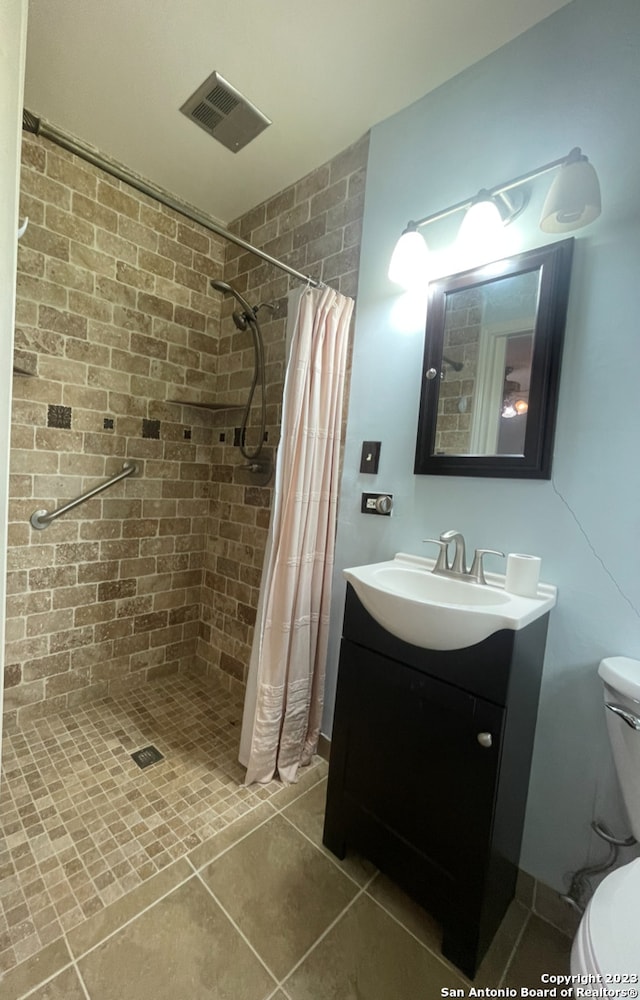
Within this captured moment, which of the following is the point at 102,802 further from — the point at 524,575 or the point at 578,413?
the point at 578,413

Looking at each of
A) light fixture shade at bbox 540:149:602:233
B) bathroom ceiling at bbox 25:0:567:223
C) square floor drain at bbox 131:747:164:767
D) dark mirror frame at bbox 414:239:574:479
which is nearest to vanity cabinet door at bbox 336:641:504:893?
dark mirror frame at bbox 414:239:574:479

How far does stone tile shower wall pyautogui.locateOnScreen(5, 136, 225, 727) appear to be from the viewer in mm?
1713

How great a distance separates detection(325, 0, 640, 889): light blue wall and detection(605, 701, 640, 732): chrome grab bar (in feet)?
0.48

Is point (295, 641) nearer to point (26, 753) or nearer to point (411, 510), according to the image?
point (411, 510)

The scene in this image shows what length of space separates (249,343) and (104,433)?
2.99 feet

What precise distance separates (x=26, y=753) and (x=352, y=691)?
1492 mm

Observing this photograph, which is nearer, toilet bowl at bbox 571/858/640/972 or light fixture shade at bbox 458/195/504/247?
toilet bowl at bbox 571/858/640/972

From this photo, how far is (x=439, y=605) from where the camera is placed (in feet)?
3.15

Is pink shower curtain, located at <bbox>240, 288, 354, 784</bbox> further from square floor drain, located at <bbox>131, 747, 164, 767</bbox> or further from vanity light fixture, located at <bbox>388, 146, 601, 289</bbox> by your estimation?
square floor drain, located at <bbox>131, 747, 164, 767</bbox>

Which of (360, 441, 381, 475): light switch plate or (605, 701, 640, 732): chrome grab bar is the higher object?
(360, 441, 381, 475): light switch plate

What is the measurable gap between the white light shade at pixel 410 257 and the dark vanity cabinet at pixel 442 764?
3.78 ft

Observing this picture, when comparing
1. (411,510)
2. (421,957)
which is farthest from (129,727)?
(411,510)

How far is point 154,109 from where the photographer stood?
158 centimetres

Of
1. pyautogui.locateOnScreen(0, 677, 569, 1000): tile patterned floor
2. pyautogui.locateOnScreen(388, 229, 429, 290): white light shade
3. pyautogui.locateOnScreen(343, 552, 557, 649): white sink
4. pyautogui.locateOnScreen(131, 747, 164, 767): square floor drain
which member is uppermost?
pyautogui.locateOnScreen(388, 229, 429, 290): white light shade
